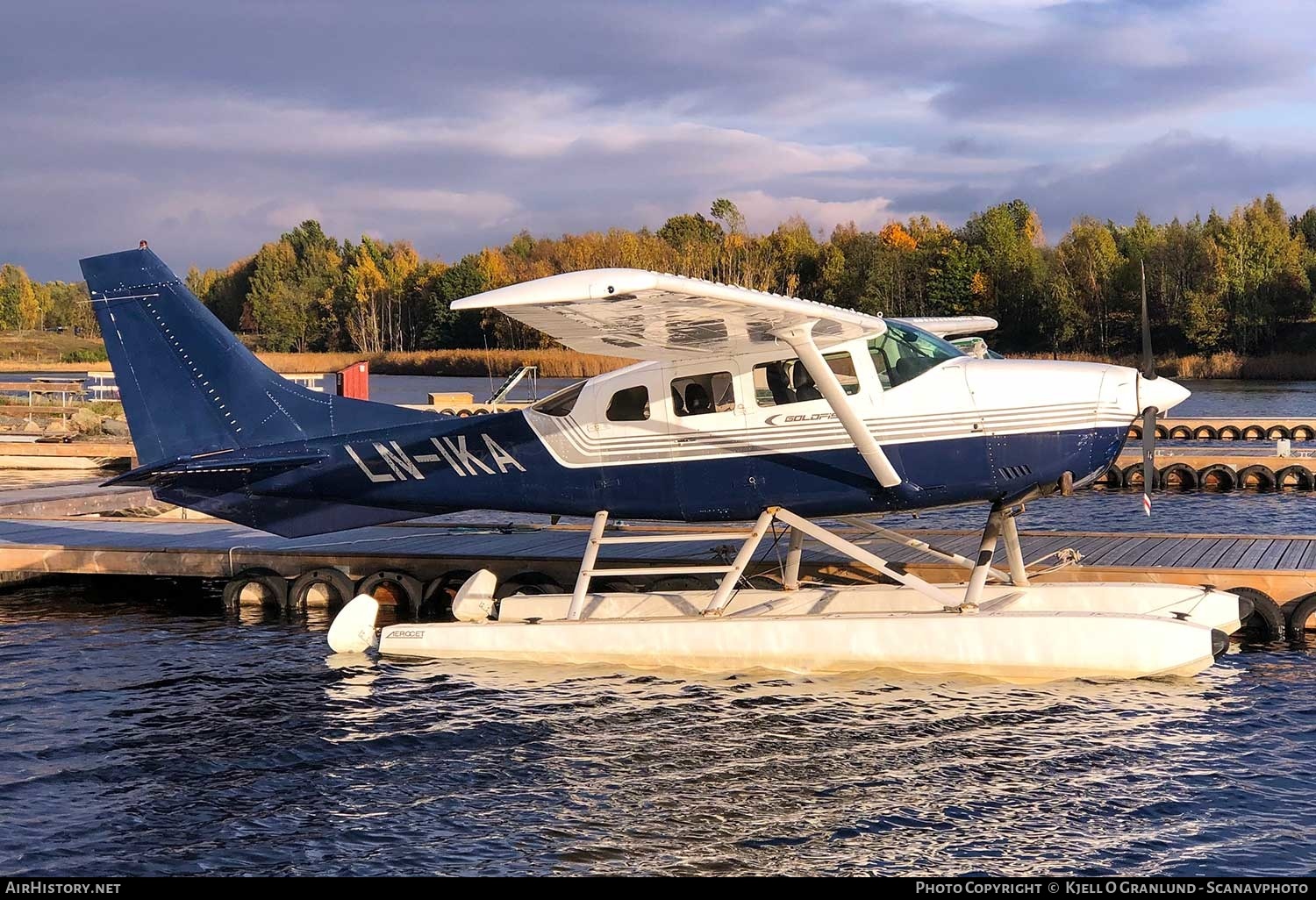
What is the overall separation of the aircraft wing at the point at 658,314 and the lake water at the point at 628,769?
3.05 m

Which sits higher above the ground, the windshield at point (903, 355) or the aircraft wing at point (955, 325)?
the aircraft wing at point (955, 325)

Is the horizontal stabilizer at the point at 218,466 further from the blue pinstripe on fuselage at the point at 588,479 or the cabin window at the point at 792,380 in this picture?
the cabin window at the point at 792,380

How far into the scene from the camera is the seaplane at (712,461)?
10852mm

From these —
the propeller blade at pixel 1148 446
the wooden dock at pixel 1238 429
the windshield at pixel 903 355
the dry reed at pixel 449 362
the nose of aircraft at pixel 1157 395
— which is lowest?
the wooden dock at pixel 1238 429

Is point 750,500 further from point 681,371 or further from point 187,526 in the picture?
point 187,526

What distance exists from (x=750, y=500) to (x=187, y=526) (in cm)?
1020

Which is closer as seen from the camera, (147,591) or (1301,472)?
(147,591)

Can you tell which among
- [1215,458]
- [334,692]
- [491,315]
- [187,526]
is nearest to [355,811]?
[334,692]

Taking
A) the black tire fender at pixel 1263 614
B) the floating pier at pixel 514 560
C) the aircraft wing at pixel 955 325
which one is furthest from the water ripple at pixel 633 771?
the aircraft wing at pixel 955 325

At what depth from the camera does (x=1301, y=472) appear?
86.4ft

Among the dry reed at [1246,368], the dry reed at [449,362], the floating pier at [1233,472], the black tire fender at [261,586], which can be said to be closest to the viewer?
the black tire fender at [261,586]

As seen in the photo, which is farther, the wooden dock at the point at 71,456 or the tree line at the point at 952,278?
the tree line at the point at 952,278

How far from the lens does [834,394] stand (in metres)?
11.0
